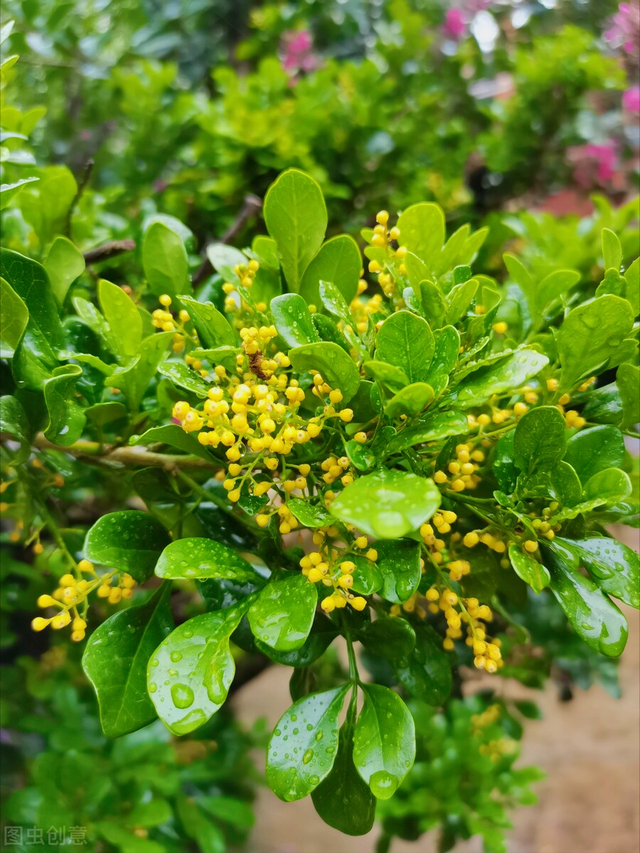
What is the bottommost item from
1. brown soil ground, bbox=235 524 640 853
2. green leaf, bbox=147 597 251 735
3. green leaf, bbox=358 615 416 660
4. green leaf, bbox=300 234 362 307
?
brown soil ground, bbox=235 524 640 853

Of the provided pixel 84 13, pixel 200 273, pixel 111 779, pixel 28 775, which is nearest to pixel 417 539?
pixel 200 273

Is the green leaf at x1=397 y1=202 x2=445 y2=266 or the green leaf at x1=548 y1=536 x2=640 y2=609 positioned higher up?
the green leaf at x1=397 y1=202 x2=445 y2=266

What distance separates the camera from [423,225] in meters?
0.45

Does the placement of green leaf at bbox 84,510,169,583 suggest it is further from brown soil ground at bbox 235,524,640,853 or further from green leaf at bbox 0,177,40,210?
brown soil ground at bbox 235,524,640,853

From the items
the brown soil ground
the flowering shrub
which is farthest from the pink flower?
the flowering shrub

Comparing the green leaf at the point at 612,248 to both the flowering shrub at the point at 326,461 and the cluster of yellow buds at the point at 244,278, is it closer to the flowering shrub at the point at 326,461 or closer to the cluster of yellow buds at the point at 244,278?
the flowering shrub at the point at 326,461

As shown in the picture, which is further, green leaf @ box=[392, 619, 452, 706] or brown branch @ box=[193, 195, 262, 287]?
brown branch @ box=[193, 195, 262, 287]

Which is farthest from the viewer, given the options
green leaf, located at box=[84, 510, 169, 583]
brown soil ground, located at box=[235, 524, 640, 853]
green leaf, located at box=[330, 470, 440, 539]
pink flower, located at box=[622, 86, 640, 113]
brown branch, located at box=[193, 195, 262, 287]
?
pink flower, located at box=[622, 86, 640, 113]

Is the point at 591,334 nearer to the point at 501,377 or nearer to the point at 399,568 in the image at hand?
the point at 501,377

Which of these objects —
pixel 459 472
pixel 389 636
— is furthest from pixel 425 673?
pixel 459 472

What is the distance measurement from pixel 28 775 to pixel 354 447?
739 millimetres

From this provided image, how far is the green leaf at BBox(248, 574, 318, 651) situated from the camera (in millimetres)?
306

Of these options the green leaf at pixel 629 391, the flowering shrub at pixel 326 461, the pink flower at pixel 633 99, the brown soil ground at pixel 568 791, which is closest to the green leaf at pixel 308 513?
the flowering shrub at pixel 326 461

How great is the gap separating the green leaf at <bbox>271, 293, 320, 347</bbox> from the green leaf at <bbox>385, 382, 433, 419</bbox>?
0.06 metres
